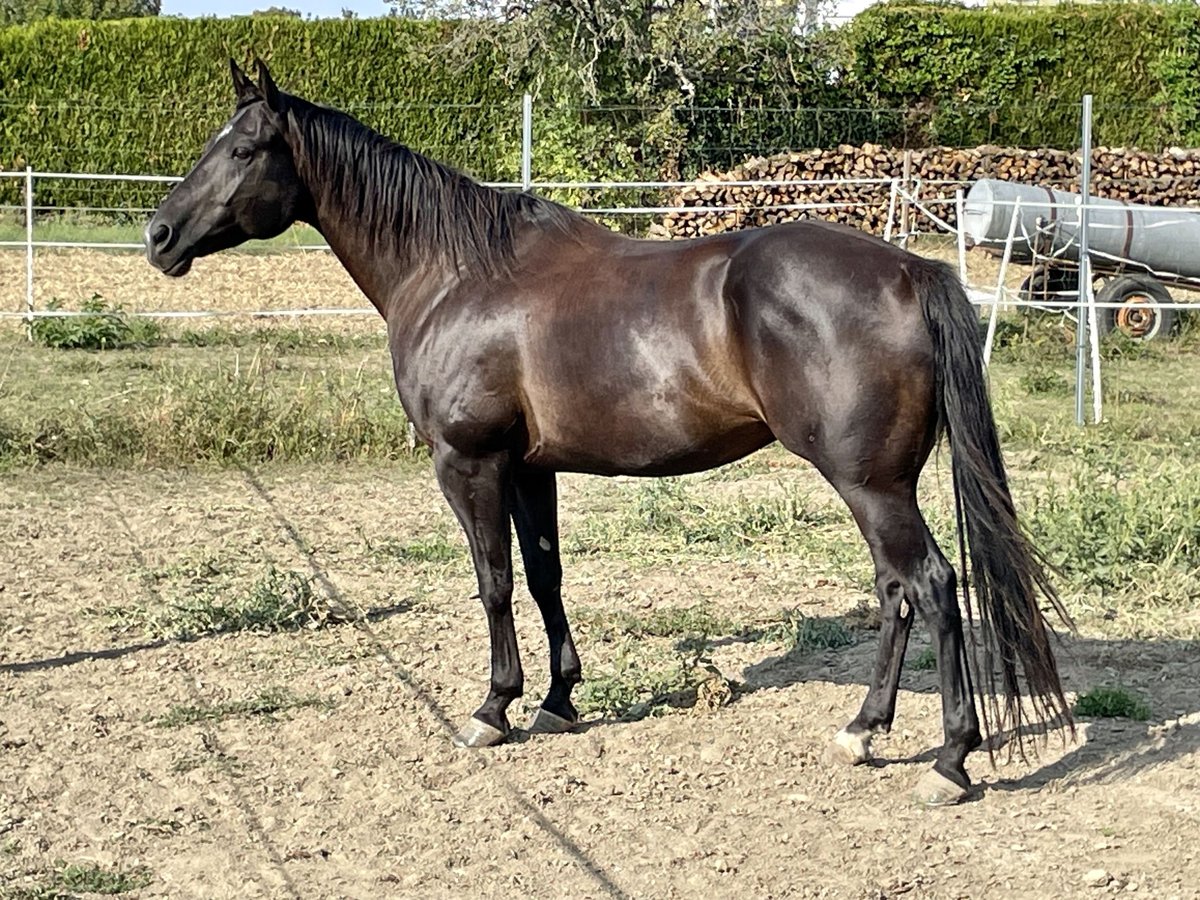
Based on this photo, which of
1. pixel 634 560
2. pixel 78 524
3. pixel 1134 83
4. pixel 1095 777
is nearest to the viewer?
pixel 1095 777

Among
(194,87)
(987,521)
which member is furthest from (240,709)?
(194,87)

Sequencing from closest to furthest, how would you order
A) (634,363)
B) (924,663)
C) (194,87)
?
1. (634,363)
2. (924,663)
3. (194,87)

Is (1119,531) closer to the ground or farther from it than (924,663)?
farther from it

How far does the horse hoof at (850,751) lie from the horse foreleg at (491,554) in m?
1.05

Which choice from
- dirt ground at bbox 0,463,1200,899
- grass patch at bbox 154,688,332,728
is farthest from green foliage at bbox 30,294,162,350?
grass patch at bbox 154,688,332,728

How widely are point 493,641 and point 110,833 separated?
4.50ft

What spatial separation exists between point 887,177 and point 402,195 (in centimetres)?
1347

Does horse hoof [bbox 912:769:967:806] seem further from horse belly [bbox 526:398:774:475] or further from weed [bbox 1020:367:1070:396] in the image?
weed [bbox 1020:367:1070:396]

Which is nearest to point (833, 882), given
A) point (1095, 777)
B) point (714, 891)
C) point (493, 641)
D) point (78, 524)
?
point (714, 891)

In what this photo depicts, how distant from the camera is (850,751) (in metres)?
4.66

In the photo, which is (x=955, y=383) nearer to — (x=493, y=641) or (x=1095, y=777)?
(x=1095, y=777)

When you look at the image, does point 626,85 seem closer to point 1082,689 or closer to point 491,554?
point 1082,689

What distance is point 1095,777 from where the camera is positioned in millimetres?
4504

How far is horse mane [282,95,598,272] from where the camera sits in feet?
16.3
